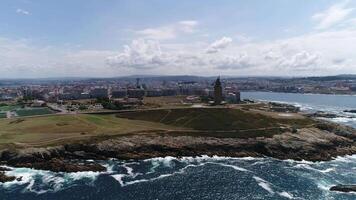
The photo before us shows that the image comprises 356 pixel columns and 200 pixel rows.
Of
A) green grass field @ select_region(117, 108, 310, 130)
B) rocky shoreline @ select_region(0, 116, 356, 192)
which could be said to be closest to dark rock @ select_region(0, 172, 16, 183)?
rocky shoreline @ select_region(0, 116, 356, 192)

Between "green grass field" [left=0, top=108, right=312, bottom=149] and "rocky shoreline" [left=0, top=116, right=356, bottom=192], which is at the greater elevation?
"green grass field" [left=0, top=108, right=312, bottom=149]

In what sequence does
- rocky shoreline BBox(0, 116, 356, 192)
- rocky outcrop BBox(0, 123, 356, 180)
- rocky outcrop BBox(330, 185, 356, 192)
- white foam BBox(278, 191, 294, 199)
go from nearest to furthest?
white foam BBox(278, 191, 294, 199) < rocky outcrop BBox(330, 185, 356, 192) < rocky shoreline BBox(0, 116, 356, 192) < rocky outcrop BBox(0, 123, 356, 180)

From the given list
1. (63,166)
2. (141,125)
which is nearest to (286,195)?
(63,166)

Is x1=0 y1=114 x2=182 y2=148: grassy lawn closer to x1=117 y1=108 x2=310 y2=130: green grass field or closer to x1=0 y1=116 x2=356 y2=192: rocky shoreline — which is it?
x1=117 y1=108 x2=310 y2=130: green grass field

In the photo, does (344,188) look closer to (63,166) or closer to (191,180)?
(191,180)

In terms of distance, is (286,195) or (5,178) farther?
(5,178)

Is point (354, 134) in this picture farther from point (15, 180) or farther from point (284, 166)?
point (15, 180)

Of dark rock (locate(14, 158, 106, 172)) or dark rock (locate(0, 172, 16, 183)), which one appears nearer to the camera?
dark rock (locate(0, 172, 16, 183))

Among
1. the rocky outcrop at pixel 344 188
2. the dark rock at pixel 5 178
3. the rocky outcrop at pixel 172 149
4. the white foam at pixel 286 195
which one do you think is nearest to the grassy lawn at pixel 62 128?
the rocky outcrop at pixel 172 149

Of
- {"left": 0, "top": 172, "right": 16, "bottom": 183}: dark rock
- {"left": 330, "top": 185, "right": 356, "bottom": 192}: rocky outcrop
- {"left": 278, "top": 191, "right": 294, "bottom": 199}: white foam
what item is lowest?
{"left": 278, "top": 191, "right": 294, "bottom": 199}: white foam
